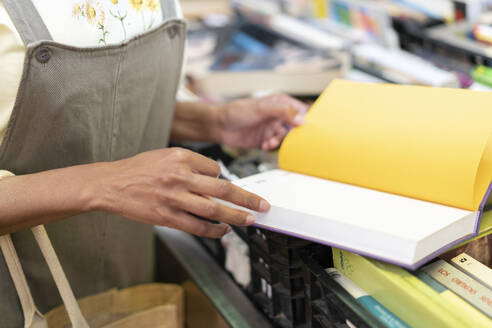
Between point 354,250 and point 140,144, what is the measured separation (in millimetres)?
532

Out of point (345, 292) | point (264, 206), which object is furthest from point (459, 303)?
point (264, 206)

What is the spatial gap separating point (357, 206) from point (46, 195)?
44 cm

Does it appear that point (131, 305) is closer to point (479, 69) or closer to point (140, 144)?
point (140, 144)

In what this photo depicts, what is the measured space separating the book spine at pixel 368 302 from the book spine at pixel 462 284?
0.27 feet

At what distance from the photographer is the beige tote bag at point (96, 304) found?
789 millimetres

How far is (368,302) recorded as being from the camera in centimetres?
69

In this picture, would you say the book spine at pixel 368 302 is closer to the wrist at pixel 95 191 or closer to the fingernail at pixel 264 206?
the fingernail at pixel 264 206

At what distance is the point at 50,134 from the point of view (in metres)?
0.84

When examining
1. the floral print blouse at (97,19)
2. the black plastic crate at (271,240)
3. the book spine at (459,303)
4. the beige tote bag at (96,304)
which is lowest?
the beige tote bag at (96,304)

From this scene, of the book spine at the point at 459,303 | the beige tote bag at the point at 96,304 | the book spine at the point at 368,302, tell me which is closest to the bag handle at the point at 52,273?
the beige tote bag at the point at 96,304

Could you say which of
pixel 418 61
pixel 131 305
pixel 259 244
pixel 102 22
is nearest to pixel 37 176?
pixel 102 22

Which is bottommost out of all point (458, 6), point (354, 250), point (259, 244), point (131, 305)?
point (131, 305)

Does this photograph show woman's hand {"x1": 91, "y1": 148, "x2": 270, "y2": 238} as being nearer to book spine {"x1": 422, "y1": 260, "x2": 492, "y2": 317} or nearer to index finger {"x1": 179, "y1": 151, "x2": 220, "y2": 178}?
index finger {"x1": 179, "y1": 151, "x2": 220, "y2": 178}

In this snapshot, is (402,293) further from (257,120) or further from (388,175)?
(257,120)
